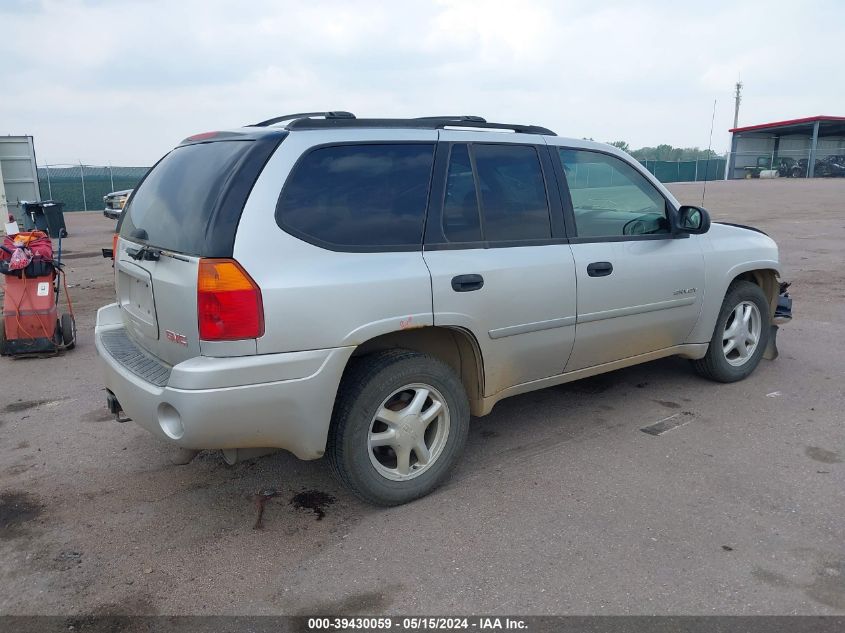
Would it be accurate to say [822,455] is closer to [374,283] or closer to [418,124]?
[374,283]

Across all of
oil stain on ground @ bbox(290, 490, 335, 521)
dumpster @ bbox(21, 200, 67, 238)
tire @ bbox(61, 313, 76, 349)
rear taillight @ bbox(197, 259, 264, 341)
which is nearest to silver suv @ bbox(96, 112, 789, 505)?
rear taillight @ bbox(197, 259, 264, 341)

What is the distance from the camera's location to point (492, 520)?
3.34 m

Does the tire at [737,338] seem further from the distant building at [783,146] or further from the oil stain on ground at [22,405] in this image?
the distant building at [783,146]

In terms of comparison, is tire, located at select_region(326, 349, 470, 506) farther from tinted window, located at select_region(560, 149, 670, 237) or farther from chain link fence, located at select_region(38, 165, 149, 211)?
chain link fence, located at select_region(38, 165, 149, 211)

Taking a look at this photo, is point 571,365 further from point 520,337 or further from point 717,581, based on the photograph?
point 717,581

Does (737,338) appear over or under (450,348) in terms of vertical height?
under

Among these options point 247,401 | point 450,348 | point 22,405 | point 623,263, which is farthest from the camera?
point 22,405

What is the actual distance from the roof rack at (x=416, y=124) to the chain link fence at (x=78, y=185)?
31626 mm

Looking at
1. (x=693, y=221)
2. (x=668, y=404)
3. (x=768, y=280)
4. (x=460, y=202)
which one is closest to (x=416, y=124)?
(x=460, y=202)

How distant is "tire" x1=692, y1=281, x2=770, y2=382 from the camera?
5.05m

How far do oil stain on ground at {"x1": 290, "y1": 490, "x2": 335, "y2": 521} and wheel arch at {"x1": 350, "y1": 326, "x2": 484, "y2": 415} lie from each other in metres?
0.80

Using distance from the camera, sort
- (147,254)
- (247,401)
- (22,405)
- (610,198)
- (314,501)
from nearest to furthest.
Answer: (247,401), (147,254), (314,501), (610,198), (22,405)

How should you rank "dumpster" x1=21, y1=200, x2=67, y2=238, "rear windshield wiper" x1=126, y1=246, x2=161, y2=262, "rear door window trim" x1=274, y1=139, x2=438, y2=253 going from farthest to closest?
1. "dumpster" x1=21, y1=200, x2=67, y2=238
2. "rear windshield wiper" x1=126, y1=246, x2=161, y2=262
3. "rear door window trim" x1=274, y1=139, x2=438, y2=253

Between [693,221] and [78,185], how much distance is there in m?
35.5
